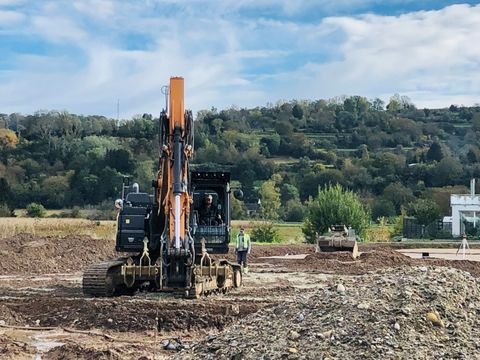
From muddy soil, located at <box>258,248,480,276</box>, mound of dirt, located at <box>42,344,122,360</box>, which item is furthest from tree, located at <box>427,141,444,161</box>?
mound of dirt, located at <box>42,344,122,360</box>

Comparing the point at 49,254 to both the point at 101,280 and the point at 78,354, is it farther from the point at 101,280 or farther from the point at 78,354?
the point at 78,354

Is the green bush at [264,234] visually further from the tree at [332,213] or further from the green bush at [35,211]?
the green bush at [35,211]

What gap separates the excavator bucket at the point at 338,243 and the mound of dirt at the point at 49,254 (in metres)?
9.35

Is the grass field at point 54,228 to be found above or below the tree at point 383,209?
below

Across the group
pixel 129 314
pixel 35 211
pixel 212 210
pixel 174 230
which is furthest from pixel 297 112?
pixel 129 314

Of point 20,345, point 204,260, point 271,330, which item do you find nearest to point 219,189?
point 204,260

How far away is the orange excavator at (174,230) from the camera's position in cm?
1789

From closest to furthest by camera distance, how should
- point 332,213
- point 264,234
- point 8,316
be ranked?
point 8,316 < point 264,234 < point 332,213

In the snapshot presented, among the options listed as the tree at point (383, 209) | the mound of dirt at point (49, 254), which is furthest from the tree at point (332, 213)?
the tree at point (383, 209)

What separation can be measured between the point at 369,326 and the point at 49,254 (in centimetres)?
2382

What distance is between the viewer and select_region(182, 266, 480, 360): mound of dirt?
8.98m

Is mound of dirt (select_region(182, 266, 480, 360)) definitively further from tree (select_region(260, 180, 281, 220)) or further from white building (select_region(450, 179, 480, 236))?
tree (select_region(260, 180, 281, 220))

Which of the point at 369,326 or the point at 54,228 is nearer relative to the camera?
the point at 369,326

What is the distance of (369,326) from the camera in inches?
371
